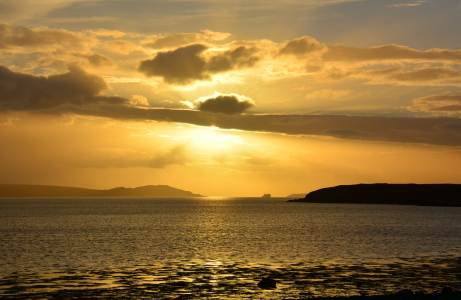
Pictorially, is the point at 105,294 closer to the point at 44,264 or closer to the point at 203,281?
the point at 203,281

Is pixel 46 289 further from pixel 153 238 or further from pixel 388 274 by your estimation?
pixel 153 238

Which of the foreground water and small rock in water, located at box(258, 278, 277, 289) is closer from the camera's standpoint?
the foreground water

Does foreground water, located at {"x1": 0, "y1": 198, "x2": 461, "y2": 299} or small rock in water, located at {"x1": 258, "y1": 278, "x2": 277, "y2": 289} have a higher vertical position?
small rock in water, located at {"x1": 258, "y1": 278, "x2": 277, "y2": 289}

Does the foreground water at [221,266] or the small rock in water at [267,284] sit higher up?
the small rock in water at [267,284]

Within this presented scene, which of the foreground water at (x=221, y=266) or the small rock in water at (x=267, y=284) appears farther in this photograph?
the small rock in water at (x=267, y=284)

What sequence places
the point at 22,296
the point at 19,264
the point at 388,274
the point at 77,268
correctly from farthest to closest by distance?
the point at 19,264 → the point at 77,268 → the point at 388,274 → the point at 22,296

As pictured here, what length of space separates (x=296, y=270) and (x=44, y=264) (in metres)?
28.5

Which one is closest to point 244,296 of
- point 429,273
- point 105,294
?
point 105,294

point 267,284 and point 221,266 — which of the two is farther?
point 221,266

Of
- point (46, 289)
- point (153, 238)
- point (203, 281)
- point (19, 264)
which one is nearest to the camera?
point (46, 289)

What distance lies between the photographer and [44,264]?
50.3 meters

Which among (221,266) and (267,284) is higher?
(267,284)

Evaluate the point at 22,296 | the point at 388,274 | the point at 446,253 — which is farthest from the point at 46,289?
the point at 446,253

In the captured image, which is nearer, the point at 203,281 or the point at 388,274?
the point at 203,281
